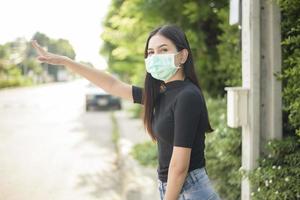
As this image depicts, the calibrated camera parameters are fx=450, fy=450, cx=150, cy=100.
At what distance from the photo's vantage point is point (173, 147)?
2.14m

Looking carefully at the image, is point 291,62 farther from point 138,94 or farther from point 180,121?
point 180,121

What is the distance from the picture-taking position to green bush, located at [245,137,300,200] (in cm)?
349

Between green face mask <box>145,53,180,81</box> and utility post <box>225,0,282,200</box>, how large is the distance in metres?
1.61

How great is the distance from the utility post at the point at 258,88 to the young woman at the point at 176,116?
1628 millimetres

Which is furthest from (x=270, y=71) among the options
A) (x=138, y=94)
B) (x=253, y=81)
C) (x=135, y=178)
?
(x=135, y=178)

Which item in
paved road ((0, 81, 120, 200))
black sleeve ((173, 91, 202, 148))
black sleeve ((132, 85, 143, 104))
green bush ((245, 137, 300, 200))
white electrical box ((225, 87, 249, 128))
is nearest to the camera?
black sleeve ((173, 91, 202, 148))

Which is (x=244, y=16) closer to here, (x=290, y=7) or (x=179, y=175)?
(x=290, y=7)

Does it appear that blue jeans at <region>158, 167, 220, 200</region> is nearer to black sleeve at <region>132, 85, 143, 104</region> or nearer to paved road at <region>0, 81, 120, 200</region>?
black sleeve at <region>132, 85, 143, 104</region>

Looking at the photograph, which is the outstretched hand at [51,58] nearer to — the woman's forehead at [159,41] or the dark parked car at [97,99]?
the woman's forehead at [159,41]

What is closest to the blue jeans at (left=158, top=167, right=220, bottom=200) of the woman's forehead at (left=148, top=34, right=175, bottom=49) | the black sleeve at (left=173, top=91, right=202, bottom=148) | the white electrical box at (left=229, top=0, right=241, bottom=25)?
the black sleeve at (left=173, top=91, right=202, bottom=148)

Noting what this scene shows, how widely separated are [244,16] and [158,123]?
2.19 m

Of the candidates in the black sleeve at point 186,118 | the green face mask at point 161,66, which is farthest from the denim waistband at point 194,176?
the green face mask at point 161,66

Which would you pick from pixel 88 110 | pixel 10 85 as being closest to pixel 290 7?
pixel 88 110

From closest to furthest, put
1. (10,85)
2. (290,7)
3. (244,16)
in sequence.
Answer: (290,7), (244,16), (10,85)
